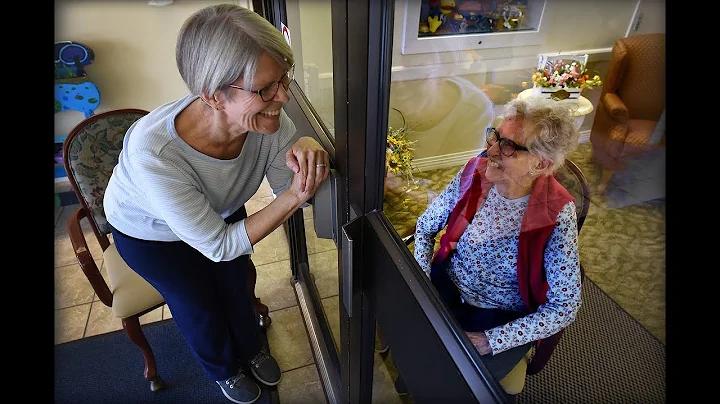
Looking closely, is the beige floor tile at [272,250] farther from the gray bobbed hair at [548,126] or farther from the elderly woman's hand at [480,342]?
the gray bobbed hair at [548,126]

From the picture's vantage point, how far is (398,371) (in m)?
0.98

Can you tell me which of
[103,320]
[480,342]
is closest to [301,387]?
[103,320]

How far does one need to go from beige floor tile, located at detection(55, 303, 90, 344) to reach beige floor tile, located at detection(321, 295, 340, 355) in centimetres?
126

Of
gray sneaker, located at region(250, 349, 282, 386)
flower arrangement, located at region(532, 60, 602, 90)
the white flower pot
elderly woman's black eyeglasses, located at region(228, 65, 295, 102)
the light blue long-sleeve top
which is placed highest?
flower arrangement, located at region(532, 60, 602, 90)

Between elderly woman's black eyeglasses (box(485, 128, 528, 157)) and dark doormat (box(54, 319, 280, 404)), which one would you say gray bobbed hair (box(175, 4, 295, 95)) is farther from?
dark doormat (box(54, 319, 280, 404))

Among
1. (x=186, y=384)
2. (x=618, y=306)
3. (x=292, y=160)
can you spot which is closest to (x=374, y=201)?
→ (x=292, y=160)

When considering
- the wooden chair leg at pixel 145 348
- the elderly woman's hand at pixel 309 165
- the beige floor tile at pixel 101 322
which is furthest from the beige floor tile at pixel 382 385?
the beige floor tile at pixel 101 322

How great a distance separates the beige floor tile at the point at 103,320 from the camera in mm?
2086

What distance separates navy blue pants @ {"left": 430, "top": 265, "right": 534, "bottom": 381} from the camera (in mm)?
662

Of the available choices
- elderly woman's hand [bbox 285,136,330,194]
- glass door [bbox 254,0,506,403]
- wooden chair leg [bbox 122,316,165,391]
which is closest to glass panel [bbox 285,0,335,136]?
glass door [bbox 254,0,506,403]

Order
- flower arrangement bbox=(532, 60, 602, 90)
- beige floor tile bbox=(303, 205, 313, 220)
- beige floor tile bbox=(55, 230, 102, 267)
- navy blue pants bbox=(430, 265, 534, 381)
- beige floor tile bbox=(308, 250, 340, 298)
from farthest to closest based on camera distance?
beige floor tile bbox=(55, 230, 102, 267) < beige floor tile bbox=(303, 205, 313, 220) < beige floor tile bbox=(308, 250, 340, 298) < navy blue pants bbox=(430, 265, 534, 381) < flower arrangement bbox=(532, 60, 602, 90)

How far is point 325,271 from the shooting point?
1657 mm

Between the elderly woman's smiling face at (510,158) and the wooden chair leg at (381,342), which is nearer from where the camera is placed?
the elderly woman's smiling face at (510,158)

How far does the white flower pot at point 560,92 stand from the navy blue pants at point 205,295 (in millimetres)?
1155
